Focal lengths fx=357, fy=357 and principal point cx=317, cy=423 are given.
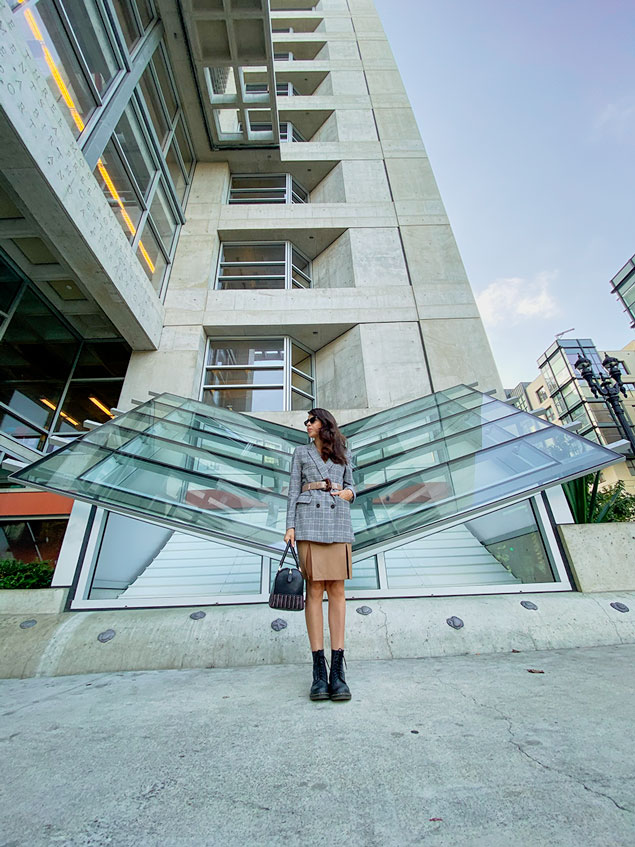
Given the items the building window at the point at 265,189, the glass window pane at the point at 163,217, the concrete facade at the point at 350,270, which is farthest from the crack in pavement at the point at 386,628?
the building window at the point at 265,189

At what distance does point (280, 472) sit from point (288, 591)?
2438mm

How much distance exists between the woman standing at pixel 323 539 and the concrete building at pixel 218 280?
0.95 m

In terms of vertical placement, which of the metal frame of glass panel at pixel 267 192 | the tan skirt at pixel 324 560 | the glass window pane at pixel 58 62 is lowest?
the tan skirt at pixel 324 560

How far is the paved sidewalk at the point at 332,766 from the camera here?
3.02 ft

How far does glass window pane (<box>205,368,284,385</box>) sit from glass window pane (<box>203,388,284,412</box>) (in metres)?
0.25

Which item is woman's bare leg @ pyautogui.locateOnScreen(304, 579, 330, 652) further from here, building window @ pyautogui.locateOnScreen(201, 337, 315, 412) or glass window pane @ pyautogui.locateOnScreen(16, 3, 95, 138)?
glass window pane @ pyautogui.locateOnScreen(16, 3, 95, 138)

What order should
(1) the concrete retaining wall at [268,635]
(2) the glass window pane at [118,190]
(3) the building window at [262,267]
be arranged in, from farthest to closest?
(3) the building window at [262,267] → (2) the glass window pane at [118,190] → (1) the concrete retaining wall at [268,635]

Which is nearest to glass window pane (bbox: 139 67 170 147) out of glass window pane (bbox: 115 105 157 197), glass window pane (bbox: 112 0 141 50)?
Answer: glass window pane (bbox: 112 0 141 50)

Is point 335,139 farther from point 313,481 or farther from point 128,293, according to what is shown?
point 313,481

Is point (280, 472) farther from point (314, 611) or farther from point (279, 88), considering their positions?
point (279, 88)

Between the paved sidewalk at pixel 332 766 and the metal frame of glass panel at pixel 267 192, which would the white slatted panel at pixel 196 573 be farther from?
the metal frame of glass panel at pixel 267 192

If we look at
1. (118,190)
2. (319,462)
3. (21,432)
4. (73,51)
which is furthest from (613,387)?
(21,432)

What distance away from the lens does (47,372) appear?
Answer: 332 inches

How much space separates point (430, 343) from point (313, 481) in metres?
7.15
